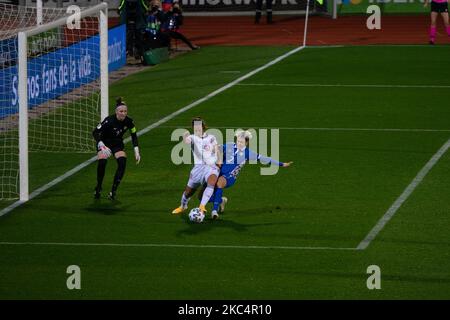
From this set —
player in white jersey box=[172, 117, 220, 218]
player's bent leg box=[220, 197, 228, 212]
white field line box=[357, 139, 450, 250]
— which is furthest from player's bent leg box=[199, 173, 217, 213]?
white field line box=[357, 139, 450, 250]

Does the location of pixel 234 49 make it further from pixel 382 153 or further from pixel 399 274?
pixel 399 274

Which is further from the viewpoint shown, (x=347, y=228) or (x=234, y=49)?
(x=234, y=49)

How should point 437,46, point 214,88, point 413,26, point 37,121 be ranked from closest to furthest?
point 37,121 → point 214,88 → point 437,46 → point 413,26

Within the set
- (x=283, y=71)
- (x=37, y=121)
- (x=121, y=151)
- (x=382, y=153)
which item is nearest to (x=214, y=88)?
(x=283, y=71)

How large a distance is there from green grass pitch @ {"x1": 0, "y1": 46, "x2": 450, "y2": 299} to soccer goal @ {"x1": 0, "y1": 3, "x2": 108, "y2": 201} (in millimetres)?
645

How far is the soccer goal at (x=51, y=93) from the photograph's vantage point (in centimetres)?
2127

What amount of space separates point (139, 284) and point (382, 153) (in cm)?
924

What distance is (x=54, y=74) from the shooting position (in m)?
28.1

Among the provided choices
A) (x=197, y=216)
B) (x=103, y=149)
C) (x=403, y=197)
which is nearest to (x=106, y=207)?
(x=103, y=149)

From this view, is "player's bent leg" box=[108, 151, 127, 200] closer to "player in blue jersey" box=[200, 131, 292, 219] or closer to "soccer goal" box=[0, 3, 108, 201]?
"soccer goal" box=[0, 3, 108, 201]

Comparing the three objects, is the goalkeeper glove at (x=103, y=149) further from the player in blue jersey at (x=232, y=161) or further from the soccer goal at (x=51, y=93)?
the player in blue jersey at (x=232, y=161)

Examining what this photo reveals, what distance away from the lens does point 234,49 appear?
38.5 metres

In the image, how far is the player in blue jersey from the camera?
59.3 ft

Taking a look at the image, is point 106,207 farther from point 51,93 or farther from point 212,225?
point 51,93
